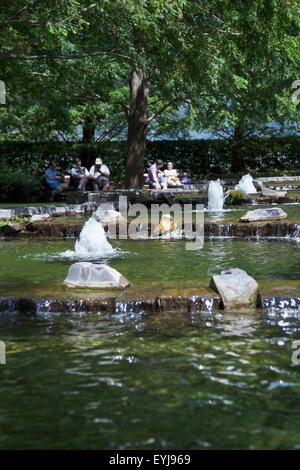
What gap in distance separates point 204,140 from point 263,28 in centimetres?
1370

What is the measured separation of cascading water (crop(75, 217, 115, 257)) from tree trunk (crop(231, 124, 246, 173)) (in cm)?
1995

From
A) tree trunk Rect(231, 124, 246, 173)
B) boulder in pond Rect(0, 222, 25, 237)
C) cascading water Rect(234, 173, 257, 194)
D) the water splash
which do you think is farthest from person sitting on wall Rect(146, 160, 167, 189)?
the water splash

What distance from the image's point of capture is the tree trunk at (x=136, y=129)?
20609mm

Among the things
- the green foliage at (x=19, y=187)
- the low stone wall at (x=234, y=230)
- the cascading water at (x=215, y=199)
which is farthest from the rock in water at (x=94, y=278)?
the green foliage at (x=19, y=187)

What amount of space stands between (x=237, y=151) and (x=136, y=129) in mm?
10309

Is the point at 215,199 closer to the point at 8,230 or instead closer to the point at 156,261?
the point at 8,230

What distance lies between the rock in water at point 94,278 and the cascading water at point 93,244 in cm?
321

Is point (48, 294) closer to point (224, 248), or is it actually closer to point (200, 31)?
point (224, 248)

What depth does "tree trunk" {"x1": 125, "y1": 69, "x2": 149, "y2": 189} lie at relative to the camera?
20609mm

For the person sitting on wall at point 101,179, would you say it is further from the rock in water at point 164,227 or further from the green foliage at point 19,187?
the rock in water at point 164,227

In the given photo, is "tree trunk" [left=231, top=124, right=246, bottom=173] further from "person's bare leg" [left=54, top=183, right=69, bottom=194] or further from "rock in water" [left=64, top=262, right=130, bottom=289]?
"rock in water" [left=64, top=262, right=130, bottom=289]

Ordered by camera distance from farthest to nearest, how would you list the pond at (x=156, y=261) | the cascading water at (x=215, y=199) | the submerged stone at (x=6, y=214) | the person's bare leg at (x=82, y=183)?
1. the person's bare leg at (x=82, y=183)
2. the cascading water at (x=215, y=199)
3. the submerged stone at (x=6, y=214)
4. the pond at (x=156, y=261)
